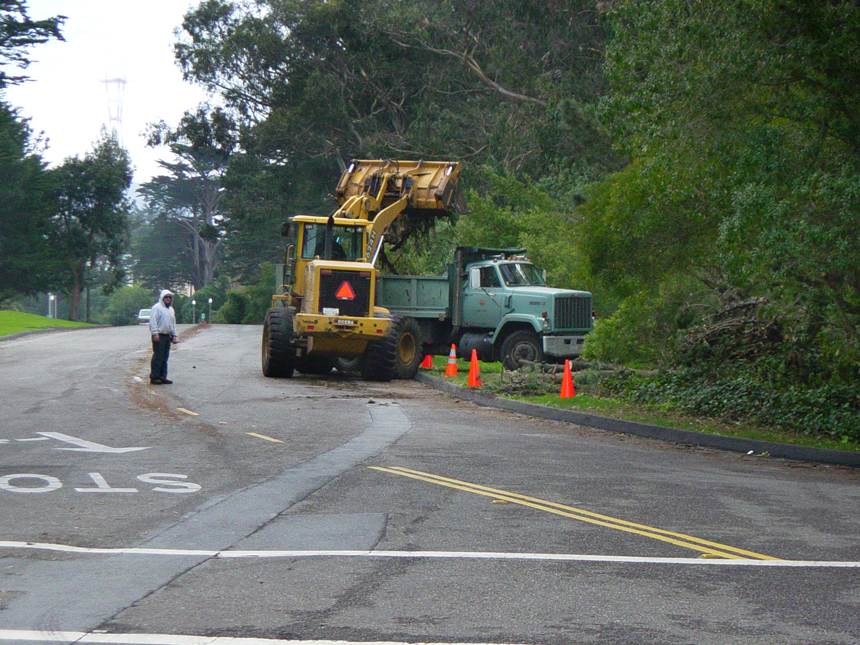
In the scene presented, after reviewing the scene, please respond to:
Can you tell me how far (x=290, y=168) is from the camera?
186 feet

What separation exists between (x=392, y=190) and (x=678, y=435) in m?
12.9

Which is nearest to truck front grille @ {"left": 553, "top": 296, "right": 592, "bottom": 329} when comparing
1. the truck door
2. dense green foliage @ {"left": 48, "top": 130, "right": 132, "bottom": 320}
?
the truck door

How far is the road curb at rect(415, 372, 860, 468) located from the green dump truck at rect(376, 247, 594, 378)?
5172mm

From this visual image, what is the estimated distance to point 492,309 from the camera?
25219mm

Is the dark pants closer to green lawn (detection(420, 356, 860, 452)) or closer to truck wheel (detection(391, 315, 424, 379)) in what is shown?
truck wheel (detection(391, 315, 424, 379))

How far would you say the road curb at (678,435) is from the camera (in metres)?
13.0

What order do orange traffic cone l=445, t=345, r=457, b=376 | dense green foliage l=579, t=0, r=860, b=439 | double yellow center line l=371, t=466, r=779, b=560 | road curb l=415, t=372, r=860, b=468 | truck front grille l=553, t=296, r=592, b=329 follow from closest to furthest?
double yellow center line l=371, t=466, r=779, b=560 < dense green foliage l=579, t=0, r=860, b=439 < road curb l=415, t=372, r=860, b=468 < orange traffic cone l=445, t=345, r=457, b=376 < truck front grille l=553, t=296, r=592, b=329

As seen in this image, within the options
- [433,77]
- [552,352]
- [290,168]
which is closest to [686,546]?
[552,352]

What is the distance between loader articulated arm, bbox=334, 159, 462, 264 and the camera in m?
24.8

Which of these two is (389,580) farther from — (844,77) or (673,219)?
(673,219)

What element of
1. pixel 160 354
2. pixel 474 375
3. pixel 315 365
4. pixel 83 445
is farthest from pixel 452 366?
pixel 83 445

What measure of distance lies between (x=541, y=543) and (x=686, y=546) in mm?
1030

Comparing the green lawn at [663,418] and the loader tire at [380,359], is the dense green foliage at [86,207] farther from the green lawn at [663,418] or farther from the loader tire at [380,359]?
the green lawn at [663,418]

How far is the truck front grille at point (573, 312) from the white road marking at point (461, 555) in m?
17.5
